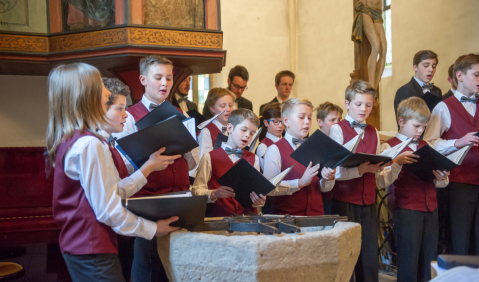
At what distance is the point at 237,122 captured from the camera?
330cm

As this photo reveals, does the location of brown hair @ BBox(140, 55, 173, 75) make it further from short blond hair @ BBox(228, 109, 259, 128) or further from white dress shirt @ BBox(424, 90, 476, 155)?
white dress shirt @ BBox(424, 90, 476, 155)

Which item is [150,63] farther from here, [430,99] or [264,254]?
[430,99]

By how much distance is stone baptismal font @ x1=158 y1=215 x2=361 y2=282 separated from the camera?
1.89 m

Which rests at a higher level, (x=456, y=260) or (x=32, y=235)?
(x=456, y=260)

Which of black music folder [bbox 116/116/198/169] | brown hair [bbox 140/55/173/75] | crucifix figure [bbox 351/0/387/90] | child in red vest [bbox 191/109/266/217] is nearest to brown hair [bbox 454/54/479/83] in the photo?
crucifix figure [bbox 351/0/387/90]

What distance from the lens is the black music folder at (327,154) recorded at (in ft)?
9.15

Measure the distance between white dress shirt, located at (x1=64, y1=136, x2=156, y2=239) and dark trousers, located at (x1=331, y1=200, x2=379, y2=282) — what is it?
193cm

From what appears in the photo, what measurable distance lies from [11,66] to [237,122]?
2.39 meters

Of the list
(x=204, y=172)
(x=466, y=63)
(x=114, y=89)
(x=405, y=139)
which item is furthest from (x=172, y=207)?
(x=466, y=63)

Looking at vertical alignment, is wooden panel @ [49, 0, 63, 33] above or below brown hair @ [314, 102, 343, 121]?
above

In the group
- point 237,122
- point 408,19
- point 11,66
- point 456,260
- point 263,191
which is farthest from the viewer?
point 408,19

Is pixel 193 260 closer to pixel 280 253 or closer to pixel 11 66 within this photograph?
pixel 280 253

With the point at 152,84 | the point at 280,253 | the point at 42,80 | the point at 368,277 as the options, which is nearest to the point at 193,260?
the point at 280,253

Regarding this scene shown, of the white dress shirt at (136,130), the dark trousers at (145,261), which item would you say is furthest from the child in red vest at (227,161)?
the dark trousers at (145,261)
